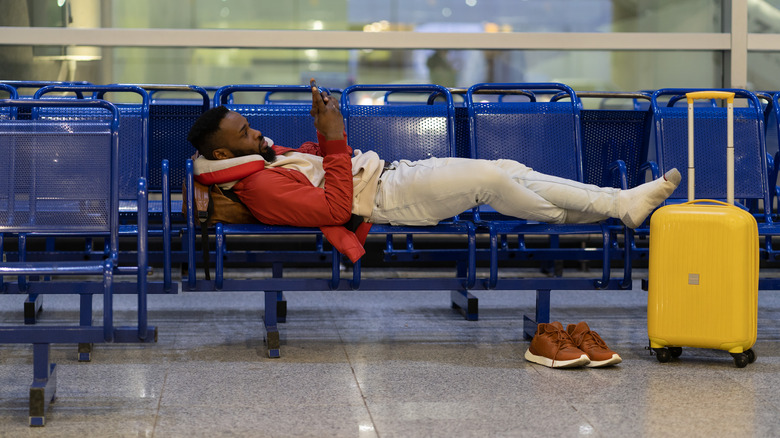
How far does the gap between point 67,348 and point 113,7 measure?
410 cm

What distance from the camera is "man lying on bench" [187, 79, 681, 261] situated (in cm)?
378

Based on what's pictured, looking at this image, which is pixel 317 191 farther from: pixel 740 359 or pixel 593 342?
pixel 740 359

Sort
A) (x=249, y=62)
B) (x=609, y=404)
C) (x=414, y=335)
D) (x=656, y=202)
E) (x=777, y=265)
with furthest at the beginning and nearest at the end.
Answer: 1. (x=249, y=62)
2. (x=777, y=265)
3. (x=414, y=335)
4. (x=656, y=202)
5. (x=609, y=404)

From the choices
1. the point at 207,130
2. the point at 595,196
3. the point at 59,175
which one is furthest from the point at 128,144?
the point at 595,196

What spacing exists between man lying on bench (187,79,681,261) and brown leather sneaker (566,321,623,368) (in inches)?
21.2

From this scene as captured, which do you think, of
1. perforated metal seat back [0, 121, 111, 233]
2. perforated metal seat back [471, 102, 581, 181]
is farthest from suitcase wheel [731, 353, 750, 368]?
perforated metal seat back [0, 121, 111, 233]

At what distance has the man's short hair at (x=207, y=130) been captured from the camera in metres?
3.87

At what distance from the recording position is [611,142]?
4812 millimetres

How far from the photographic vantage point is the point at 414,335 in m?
4.40

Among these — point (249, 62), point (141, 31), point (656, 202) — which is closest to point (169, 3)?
point (141, 31)

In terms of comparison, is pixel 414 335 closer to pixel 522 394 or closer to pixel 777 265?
pixel 522 394

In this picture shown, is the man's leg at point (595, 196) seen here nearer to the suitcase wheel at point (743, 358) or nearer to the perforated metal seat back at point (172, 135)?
the suitcase wheel at point (743, 358)

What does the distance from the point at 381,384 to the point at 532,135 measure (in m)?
1.76

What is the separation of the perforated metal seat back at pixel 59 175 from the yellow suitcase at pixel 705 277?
92.7 inches
